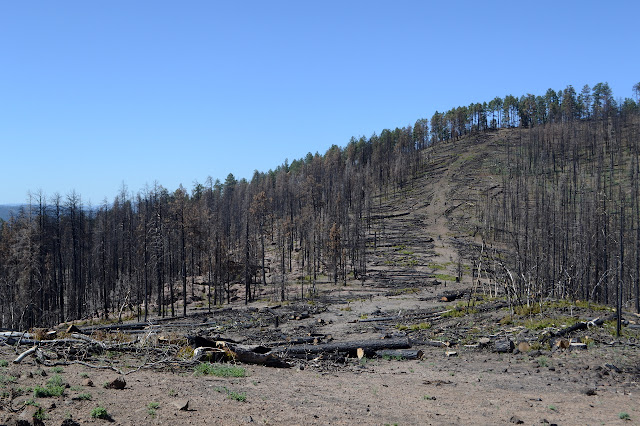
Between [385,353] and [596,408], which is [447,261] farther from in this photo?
[596,408]

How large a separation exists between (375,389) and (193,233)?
4436 cm

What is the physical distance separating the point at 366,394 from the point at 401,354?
722 cm

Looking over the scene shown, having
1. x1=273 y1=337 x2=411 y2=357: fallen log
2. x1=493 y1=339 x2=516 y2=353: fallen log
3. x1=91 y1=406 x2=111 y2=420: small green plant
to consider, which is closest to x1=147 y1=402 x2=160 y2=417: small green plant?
x1=91 y1=406 x2=111 y2=420: small green plant

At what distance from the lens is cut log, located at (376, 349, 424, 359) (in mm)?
20078

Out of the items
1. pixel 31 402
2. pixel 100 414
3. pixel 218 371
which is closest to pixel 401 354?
pixel 218 371

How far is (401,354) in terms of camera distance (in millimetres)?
20141

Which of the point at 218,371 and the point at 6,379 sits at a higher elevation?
the point at 6,379

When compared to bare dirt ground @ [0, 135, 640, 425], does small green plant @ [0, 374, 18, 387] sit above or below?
above

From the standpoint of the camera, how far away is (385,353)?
66.9ft

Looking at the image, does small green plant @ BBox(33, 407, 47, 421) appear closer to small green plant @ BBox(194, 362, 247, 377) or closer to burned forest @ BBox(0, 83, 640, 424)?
burned forest @ BBox(0, 83, 640, 424)

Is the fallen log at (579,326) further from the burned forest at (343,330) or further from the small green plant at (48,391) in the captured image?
the small green plant at (48,391)

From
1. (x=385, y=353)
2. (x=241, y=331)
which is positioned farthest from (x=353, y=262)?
(x=385, y=353)

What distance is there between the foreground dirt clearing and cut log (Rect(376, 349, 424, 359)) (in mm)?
2022

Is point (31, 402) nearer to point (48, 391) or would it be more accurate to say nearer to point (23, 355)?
point (48, 391)
